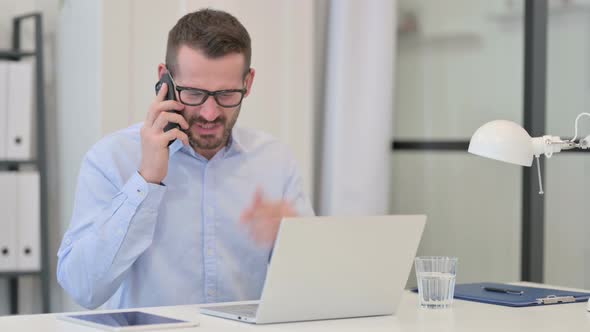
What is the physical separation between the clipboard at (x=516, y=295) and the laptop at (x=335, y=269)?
1.12 feet

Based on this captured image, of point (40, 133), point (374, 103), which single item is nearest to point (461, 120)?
point (374, 103)

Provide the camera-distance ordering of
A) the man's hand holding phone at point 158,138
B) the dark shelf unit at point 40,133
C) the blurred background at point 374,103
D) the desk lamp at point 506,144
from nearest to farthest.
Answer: the desk lamp at point 506,144
the man's hand holding phone at point 158,138
the blurred background at point 374,103
the dark shelf unit at point 40,133

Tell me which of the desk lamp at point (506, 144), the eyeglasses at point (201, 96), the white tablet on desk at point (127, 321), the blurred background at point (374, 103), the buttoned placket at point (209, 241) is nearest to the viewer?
the white tablet on desk at point (127, 321)

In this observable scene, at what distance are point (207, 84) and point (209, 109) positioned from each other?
0.06 meters

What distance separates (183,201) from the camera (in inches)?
89.1

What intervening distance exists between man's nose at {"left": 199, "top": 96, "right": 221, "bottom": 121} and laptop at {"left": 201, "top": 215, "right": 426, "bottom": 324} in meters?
0.50

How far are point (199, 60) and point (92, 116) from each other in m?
1.32

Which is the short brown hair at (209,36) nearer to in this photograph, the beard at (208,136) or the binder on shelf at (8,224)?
the beard at (208,136)

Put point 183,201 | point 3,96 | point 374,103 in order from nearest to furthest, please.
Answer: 1. point 183,201
2. point 3,96
3. point 374,103

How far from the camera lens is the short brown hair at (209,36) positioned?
7.18 ft

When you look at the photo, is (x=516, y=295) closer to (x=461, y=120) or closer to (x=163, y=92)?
(x=163, y=92)

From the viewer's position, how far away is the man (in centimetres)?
205

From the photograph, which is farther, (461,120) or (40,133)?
(461,120)

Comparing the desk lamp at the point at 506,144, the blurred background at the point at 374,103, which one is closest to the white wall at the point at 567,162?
the blurred background at the point at 374,103
